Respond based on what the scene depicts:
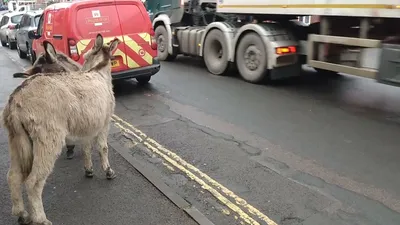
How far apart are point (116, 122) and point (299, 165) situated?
11.1 feet

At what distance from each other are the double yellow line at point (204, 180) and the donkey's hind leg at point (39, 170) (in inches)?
67.5

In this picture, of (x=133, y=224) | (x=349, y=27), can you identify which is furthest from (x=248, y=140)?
(x=349, y=27)

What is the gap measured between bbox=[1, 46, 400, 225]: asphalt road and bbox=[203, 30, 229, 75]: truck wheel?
42.2 inches

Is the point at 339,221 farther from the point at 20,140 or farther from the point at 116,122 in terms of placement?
the point at 116,122

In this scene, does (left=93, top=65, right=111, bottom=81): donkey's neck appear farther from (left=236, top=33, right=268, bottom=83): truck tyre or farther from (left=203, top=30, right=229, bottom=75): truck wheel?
(left=203, top=30, right=229, bottom=75): truck wheel

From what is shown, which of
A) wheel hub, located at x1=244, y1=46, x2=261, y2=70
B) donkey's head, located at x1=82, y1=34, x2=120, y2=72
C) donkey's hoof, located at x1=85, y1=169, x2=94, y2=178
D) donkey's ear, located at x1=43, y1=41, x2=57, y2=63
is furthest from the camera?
wheel hub, located at x1=244, y1=46, x2=261, y2=70

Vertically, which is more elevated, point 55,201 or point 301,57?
point 301,57

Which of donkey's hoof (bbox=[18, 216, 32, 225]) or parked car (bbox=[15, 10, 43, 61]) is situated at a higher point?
parked car (bbox=[15, 10, 43, 61])

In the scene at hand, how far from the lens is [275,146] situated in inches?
224

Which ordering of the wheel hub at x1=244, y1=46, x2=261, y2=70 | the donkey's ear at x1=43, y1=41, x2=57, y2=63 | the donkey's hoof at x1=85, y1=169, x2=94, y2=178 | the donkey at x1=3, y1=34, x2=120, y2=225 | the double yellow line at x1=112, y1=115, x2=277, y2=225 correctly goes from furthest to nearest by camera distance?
the wheel hub at x1=244, y1=46, x2=261, y2=70 → the donkey's ear at x1=43, y1=41, x2=57, y2=63 → the donkey's hoof at x1=85, y1=169, x2=94, y2=178 → the double yellow line at x1=112, y1=115, x2=277, y2=225 → the donkey at x1=3, y1=34, x2=120, y2=225

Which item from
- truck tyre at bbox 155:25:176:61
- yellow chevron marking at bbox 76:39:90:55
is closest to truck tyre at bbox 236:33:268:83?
yellow chevron marking at bbox 76:39:90:55

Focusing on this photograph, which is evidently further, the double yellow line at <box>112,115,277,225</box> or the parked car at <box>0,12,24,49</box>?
the parked car at <box>0,12,24,49</box>

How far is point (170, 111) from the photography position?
25.0 feet

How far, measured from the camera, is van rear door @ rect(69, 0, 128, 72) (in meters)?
8.28
